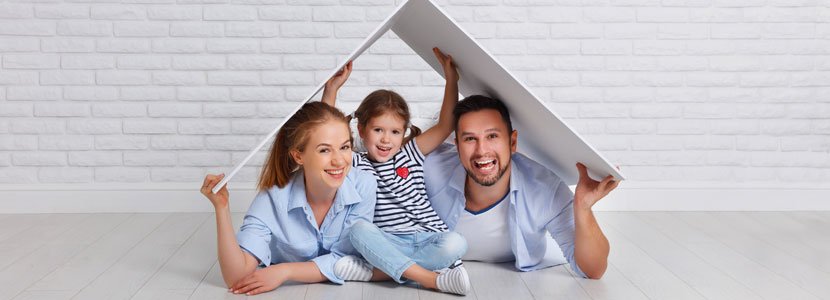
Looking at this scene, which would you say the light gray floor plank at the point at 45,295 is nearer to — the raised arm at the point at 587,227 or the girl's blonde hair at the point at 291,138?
the girl's blonde hair at the point at 291,138

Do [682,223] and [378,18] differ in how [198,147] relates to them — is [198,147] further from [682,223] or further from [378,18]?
[682,223]

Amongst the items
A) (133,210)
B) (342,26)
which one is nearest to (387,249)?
(342,26)

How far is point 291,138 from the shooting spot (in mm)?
2578

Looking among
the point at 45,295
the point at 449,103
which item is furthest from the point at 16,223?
the point at 449,103

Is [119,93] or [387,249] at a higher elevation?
[119,93]

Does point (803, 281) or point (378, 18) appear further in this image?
point (378, 18)

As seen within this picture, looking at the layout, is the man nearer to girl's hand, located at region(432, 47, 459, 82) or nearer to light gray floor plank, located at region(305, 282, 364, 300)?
girl's hand, located at region(432, 47, 459, 82)

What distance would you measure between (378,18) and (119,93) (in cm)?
117

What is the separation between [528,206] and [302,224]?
26.7 inches

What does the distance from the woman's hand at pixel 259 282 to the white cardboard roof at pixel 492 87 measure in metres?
0.28

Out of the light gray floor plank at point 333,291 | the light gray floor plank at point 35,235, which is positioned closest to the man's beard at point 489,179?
the light gray floor plank at point 333,291

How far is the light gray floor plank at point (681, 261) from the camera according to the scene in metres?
2.53

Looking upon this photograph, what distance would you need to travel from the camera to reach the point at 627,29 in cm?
400

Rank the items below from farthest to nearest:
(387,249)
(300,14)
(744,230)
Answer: (300,14) → (744,230) → (387,249)
